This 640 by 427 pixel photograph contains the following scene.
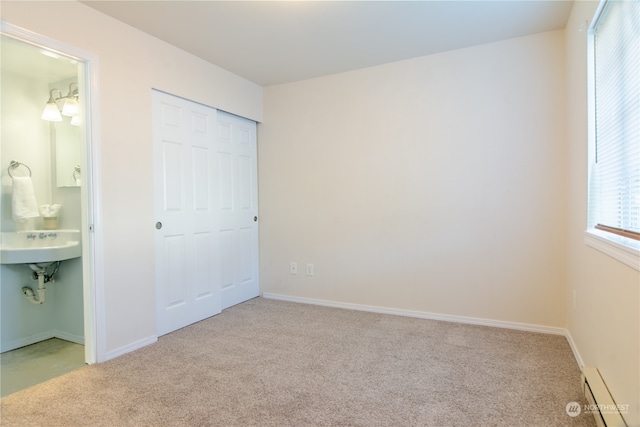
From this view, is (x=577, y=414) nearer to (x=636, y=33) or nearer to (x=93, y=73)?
(x=636, y=33)

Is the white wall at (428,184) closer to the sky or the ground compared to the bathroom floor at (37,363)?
closer to the sky

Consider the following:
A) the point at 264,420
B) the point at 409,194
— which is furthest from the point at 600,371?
the point at 409,194

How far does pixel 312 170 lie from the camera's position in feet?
12.6

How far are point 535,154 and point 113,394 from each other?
3.41 m

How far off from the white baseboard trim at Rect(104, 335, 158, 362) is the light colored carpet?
6cm

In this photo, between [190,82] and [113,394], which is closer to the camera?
[113,394]

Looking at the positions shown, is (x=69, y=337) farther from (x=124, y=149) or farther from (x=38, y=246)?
(x=124, y=149)

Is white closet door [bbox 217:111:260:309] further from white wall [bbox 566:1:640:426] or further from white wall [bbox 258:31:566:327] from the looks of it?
white wall [bbox 566:1:640:426]

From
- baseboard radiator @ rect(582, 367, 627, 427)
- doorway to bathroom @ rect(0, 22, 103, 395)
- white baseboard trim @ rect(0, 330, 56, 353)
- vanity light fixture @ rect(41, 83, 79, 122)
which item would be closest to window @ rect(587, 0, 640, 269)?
baseboard radiator @ rect(582, 367, 627, 427)

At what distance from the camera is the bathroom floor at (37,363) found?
224 cm

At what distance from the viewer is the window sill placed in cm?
136

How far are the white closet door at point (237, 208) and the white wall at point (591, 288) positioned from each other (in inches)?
118

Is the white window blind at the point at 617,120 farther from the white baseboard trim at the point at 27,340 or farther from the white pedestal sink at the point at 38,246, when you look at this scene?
the white baseboard trim at the point at 27,340

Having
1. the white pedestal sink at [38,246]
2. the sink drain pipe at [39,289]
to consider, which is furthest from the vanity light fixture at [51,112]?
the sink drain pipe at [39,289]
